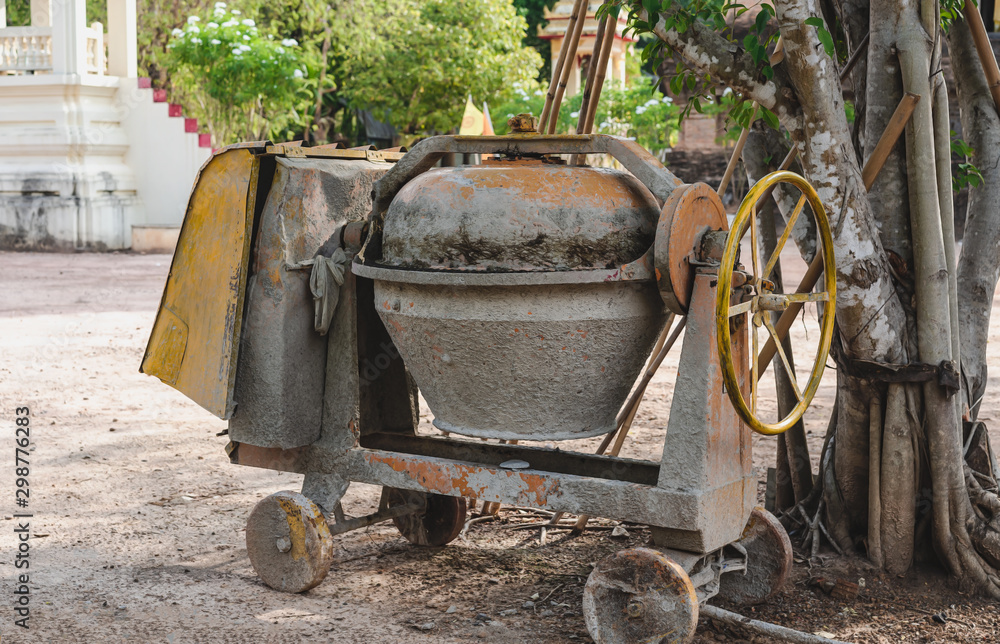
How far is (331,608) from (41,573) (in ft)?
2.88

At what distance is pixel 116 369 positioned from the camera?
19.5ft

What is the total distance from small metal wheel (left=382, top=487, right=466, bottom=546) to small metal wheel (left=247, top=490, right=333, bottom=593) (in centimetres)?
44

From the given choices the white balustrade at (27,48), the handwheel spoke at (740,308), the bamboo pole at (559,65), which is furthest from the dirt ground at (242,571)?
the white balustrade at (27,48)

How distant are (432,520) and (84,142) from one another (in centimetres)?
1077

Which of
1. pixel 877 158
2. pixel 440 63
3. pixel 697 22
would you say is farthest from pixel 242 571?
pixel 440 63

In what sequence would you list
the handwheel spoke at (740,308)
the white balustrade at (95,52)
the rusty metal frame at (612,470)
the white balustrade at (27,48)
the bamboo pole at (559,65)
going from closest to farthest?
1. the handwheel spoke at (740,308)
2. the rusty metal frame at (612,470)
3. the bamboo pole at (559,65)
4. the white balustrade at (27,48)
5. the white balustrade at (95,52)

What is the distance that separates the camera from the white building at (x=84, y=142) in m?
12.5

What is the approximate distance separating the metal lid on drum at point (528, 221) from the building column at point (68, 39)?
11240mm

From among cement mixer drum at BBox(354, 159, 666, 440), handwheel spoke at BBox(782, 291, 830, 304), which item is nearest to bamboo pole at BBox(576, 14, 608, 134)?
cement mixer drum at BBox(354, 159, 666, 440)

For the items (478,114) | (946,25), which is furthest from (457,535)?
(478,114)

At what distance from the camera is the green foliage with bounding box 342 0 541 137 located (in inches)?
659

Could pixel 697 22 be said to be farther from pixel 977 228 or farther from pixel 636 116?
pixel 636 116

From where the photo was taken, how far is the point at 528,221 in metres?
2.61

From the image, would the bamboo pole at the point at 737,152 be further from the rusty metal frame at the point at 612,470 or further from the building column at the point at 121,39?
the building column at the point at 121,39
